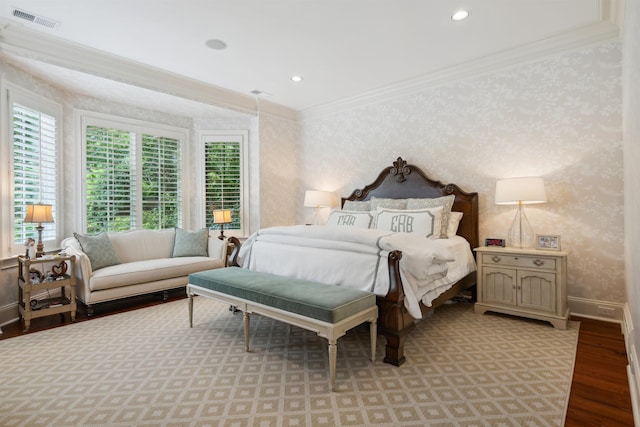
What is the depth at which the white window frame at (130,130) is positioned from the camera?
4.43m

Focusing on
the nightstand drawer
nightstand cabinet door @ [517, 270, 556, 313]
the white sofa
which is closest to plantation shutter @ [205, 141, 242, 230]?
the white sofa

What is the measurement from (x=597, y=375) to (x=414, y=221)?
1975 mm

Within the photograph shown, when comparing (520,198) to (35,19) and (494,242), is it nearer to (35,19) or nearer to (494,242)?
(494,242)

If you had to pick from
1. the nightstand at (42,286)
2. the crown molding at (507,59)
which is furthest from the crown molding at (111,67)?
the nightstand at (42,286)

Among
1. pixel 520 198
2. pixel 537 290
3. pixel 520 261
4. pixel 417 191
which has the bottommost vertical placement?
pixel 537 290

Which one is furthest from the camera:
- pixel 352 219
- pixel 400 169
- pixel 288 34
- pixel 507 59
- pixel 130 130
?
pixel 130 130

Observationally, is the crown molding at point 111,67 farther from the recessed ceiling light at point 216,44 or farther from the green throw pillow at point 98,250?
the green throw pillow at point 98,250

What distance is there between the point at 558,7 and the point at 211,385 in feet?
13.4

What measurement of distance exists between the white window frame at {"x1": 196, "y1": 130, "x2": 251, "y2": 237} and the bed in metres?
1.79

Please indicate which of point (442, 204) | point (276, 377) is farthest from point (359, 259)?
point (442, 204)

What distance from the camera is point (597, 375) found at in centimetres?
221

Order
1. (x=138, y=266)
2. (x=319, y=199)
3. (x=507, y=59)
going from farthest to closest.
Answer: (x=319, y=199) → (x=138, y=266) → (x=507, y=59)

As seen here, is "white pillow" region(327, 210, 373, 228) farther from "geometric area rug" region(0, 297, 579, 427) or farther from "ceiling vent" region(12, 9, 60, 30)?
"ceiling vent" region(12, 9, 60, 30)

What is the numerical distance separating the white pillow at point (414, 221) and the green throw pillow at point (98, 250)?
3191 millimetres
